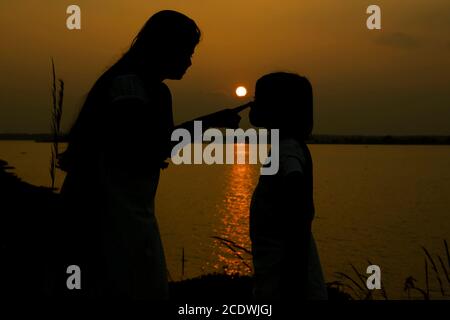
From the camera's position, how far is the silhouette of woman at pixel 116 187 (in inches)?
98.3

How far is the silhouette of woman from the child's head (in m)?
0.58

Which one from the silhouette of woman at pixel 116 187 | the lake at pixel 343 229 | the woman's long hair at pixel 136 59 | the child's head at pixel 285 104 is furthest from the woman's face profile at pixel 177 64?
the lake at pixel 343 229

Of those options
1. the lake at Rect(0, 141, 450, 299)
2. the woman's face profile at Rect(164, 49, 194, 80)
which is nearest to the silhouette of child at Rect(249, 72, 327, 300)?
the woman's face profile at Rect(164, 49, 194, 80)

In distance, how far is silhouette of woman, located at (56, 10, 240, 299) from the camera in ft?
8.19

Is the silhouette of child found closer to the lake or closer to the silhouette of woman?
the silhouette of woman

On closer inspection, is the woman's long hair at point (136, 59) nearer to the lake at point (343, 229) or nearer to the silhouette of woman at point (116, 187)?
the silhouette of woman at point (116, 187)

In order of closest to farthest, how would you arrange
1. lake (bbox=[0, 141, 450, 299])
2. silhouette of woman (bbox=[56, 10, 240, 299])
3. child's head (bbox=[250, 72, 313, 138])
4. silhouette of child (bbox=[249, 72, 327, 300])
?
1. silhouette of woman (bbox=[56, 10, 240, 299])
2. silhouette of child (bbox=[249, 72, 327, 300])
3. child's head (bbox=[250, 72, 313, 138])
4. lake (bbox=[0, 141, 450, 299])

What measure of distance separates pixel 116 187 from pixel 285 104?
3.35 feet

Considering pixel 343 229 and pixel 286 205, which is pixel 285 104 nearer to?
pixel 286 205

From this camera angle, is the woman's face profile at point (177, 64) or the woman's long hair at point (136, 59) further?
the woman's face profile at point (177, 64)

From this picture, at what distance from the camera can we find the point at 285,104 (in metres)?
3.00

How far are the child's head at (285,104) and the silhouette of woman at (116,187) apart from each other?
581 mm

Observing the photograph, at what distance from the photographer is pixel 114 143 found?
250 centimetres

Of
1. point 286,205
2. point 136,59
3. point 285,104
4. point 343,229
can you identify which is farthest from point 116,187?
Answer: point 343,229
